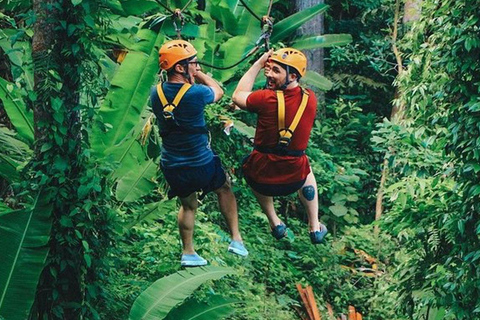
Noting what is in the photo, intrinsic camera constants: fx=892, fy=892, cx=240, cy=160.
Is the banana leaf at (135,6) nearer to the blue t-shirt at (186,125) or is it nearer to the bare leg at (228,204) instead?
the blue t-shirt at (186,125)

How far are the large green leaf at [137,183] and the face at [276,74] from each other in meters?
2.41

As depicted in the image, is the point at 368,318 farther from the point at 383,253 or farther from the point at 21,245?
the point at 21,245

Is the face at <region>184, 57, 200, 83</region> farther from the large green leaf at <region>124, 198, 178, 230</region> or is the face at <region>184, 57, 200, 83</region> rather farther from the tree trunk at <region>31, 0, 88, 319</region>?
the large green leaf at <region>124, 198, 178, 230</region>

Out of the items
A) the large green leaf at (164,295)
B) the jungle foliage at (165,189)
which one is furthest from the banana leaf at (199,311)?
the large green leaf at (164,295)

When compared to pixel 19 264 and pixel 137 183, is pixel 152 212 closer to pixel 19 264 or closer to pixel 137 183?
pixel 137 183

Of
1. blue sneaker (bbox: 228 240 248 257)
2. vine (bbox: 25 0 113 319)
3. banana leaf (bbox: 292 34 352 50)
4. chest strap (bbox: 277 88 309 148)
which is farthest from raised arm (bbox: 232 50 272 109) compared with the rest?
banana leaf (bbox: 292 34 352 50)

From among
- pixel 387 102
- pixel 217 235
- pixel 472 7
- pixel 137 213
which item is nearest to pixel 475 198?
pixel 472 7

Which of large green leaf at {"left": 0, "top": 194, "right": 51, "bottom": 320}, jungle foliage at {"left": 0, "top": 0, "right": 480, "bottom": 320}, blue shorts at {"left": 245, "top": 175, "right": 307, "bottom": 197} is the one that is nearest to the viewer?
blue shorts at {"left": 245, "top": 175, "right": 307, "bottom": 197}

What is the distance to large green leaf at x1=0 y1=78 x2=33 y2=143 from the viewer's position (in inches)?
295

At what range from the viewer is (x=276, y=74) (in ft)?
19.5

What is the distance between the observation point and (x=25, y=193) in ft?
22.1

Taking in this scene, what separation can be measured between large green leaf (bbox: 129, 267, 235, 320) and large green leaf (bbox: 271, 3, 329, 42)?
12.8ft

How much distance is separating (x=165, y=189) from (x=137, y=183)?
59.1 inches

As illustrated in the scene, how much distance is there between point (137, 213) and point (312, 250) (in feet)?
13.6
